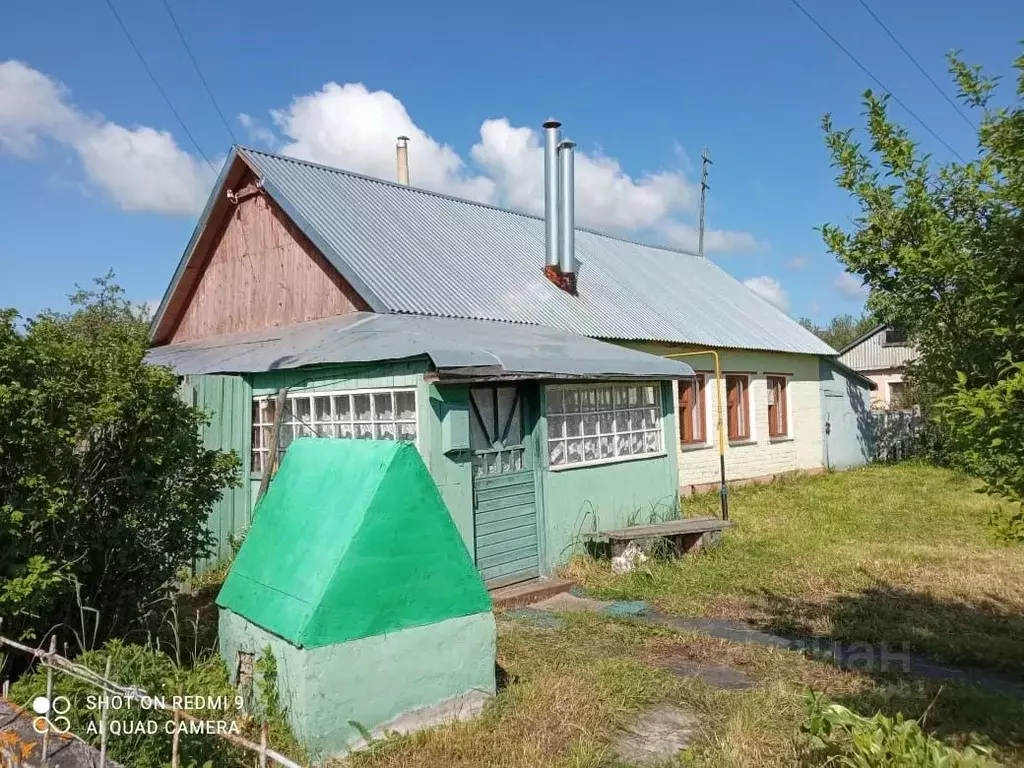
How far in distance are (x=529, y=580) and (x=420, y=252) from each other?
5770mm

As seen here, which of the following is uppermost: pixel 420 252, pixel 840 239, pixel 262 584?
pixel 420 252

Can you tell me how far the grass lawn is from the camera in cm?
416

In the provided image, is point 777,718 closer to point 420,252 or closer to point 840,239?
point 840,239

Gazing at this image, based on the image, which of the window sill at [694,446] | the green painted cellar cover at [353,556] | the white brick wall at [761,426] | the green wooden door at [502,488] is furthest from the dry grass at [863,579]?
the green painted cellar cover at [353,556]

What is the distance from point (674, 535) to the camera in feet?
29.5

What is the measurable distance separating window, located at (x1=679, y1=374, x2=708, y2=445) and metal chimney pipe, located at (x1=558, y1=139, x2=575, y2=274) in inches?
135

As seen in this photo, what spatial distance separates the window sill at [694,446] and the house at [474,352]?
40 millimetres

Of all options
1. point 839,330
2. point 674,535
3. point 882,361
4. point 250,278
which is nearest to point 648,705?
point 674,535

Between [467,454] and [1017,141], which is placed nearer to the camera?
[1017,141]

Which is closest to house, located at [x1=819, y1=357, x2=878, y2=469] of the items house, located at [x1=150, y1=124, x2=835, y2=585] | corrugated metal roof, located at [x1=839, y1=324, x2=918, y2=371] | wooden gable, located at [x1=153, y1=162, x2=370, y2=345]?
house, located at [x1=150, y1=124, x2=835, y2=585]

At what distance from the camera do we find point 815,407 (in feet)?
59.6

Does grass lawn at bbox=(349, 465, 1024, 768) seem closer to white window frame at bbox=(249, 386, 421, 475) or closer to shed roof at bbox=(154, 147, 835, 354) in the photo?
white window frame at bbox=(249, 386, 421, 475)

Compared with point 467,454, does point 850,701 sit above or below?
below

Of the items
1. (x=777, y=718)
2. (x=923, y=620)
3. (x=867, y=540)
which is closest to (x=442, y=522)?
(x=777, y=718)
